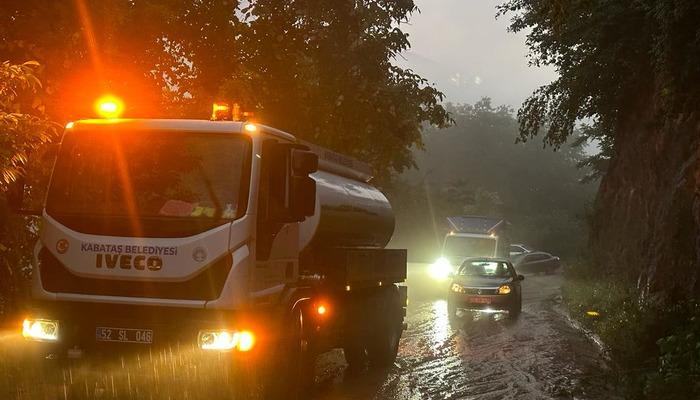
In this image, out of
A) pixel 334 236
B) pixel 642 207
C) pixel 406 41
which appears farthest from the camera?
pixel 406 41

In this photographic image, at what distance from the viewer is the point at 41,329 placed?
24.2 feet

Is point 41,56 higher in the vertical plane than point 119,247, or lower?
higher

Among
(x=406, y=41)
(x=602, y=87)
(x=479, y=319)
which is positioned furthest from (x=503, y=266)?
(x=406, y=41)

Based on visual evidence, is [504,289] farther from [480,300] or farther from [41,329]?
[41,329]

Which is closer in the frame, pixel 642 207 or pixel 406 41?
pixel 642 207

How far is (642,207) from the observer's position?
23.4 m

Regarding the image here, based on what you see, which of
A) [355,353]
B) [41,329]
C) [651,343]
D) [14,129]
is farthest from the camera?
[651,343]

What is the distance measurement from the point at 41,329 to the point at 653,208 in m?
17.9

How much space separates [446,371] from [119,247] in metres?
6.38

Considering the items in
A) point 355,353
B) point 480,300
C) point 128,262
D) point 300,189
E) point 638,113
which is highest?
point 638,113

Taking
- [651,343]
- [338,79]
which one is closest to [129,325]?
[651,343]

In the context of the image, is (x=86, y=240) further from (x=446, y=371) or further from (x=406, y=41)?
(x=406, y=41)

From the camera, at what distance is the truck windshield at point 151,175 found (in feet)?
24.4

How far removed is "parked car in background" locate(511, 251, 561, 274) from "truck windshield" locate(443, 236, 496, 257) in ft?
63.9
